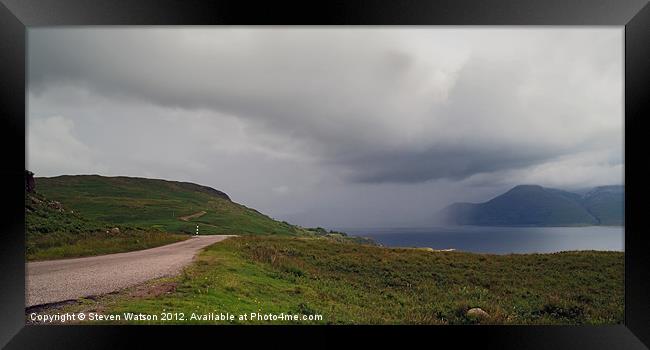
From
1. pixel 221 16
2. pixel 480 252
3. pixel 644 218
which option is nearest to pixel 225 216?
pixel 221 16

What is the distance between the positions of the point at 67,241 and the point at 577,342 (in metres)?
11.6

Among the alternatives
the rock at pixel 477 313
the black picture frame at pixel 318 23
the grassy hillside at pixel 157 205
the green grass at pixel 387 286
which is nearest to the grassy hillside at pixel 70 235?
the grassy hillside at pixel 157 205

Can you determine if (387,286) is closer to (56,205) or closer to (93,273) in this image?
(93,273)

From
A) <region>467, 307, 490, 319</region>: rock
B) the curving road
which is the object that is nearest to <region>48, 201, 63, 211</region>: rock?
the curving road

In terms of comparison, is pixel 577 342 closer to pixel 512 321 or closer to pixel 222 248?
pixel 512 321

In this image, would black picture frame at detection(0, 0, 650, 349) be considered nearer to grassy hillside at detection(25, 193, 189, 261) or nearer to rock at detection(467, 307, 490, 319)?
rock at detection(467, 307, 490, 319)

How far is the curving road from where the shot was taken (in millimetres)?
6742

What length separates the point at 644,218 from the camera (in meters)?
5.53

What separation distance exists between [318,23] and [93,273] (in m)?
7.44

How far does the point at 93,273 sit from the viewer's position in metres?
7.33

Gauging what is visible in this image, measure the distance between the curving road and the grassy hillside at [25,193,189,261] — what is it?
11.9 inches

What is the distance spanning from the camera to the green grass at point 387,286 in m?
6.76

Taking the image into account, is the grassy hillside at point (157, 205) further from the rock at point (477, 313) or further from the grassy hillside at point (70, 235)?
the rock at point (477, 313)

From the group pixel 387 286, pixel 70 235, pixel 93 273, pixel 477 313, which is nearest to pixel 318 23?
pixel 387 286
